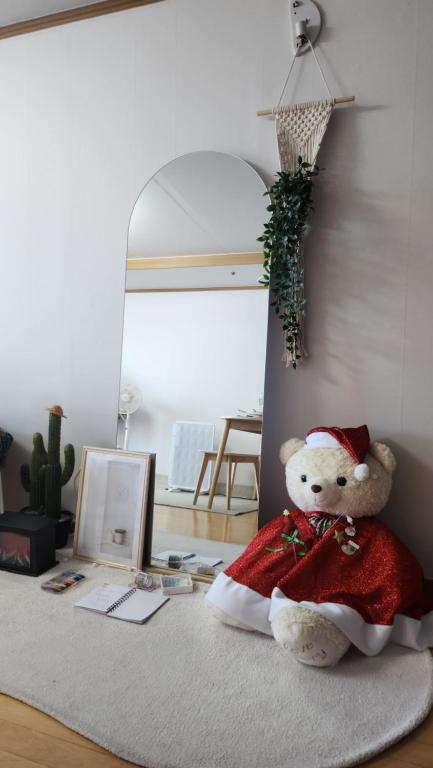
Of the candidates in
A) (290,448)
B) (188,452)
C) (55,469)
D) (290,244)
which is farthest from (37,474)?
(290,244)

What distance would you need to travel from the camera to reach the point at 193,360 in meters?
2.29

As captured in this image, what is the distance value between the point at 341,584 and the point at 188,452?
87 cm

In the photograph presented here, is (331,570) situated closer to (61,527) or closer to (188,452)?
(188,452)

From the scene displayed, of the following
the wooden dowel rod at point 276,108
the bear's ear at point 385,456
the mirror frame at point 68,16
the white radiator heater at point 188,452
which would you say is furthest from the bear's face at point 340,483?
the mirror frame at point 68,16

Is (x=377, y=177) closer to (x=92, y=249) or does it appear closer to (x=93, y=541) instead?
(x=92, y=249)

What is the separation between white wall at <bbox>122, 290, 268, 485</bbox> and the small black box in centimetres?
52

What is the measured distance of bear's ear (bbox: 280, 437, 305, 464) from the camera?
207 centimetres

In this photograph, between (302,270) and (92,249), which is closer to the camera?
(302,270)

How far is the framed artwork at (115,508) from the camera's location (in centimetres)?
216

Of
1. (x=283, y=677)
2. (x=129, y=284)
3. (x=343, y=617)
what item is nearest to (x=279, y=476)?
(x=343, y=617)

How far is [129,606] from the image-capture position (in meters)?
1.80

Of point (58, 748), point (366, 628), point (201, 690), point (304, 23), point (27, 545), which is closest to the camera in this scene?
point (58, 748)

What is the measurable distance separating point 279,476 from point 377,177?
132 centimetres

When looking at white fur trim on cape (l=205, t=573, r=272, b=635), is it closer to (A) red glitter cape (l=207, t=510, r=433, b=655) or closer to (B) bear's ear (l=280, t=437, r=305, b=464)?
(A) red glitter cape (l=207, t=510, r=433, b=655)
